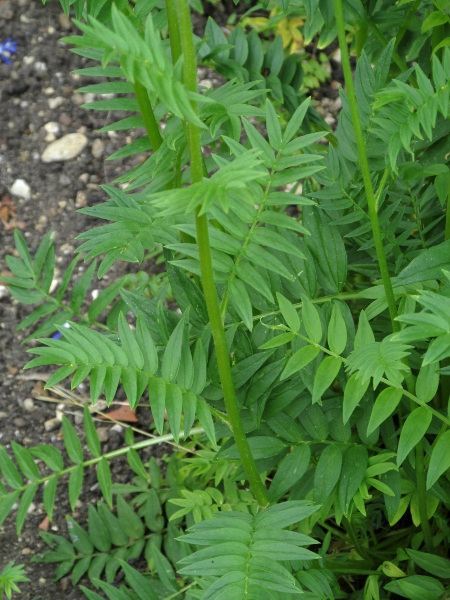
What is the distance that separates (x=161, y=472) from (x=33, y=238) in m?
0.85

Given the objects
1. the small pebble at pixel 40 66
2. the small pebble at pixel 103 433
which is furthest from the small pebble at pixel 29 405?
the small pebble at pixel 40 66

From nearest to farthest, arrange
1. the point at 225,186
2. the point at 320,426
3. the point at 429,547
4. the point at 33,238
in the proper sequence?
1. the point at 225,186
2. the point at 320,426
3. the point at 429,547
4. the point at 33,238

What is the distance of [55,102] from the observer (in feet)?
8.78

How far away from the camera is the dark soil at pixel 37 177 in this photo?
2098 millimetres

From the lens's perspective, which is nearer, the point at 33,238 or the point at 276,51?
the point at 276,51

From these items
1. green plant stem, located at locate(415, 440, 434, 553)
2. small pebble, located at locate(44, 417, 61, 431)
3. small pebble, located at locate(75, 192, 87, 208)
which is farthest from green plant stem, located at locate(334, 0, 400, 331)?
small pebble, located at locate(75, 192, 87, 208)

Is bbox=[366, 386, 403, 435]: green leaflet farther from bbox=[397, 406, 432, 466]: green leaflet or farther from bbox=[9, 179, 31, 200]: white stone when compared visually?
bbox=[9, 179, 31, 200]: white stone

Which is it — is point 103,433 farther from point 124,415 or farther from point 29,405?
point 29,405

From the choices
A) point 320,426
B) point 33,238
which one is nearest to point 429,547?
point 320,426

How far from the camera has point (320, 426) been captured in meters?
1.29

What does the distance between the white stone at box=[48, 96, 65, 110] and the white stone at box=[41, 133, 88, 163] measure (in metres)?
0.13

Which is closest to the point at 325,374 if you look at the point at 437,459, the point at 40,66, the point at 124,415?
the point at 437,459

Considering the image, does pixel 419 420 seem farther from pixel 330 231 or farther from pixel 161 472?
pixel 161 472

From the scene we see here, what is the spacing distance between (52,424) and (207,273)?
1.28 m
